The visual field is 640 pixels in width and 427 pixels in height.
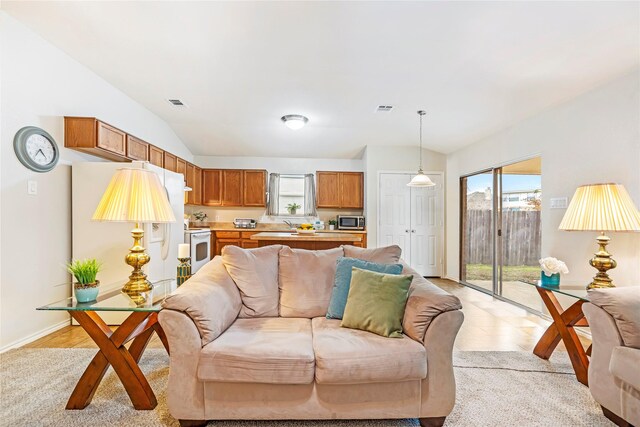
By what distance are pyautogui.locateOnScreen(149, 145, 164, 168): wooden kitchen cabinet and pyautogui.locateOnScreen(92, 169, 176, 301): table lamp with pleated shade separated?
263 cm

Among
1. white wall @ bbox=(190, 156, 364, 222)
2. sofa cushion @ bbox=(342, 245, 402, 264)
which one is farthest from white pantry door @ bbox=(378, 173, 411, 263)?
sofa cushion @ bbox=(342, 245, 402, 264)

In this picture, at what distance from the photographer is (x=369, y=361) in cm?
157

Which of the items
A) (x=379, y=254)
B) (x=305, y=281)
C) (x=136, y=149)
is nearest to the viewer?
(x=305, y=281)

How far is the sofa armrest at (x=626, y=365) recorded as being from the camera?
59.3 inches

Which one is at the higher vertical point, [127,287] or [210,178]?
[210,178]

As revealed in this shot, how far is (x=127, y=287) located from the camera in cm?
193

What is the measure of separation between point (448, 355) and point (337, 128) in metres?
4.12

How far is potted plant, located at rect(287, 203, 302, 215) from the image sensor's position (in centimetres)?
651

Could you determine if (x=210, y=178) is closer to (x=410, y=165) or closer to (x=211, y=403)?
(x=410, y=165)

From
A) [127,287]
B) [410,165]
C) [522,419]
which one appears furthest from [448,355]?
[410,165]

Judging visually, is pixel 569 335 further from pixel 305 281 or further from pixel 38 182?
pixel 38 182

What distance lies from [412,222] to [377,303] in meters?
4.26

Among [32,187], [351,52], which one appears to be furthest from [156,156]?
[351,52]

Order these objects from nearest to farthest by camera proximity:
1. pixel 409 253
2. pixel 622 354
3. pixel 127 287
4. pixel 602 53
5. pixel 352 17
Answer: 1. pixel 622 354
2. pixel 127 287
3. pixel 352 17
4. pixel 602 53
5. pixel 409 253
